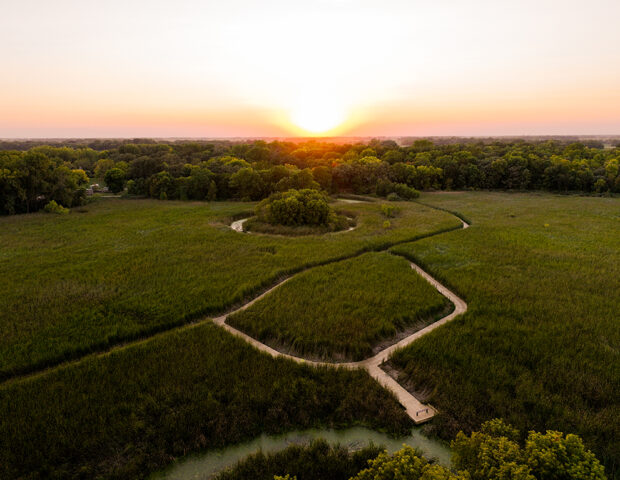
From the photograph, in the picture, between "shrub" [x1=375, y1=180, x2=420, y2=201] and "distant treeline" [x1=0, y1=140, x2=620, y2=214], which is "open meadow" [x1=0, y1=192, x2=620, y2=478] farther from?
"shrub" [x1=375, y1=180, x2=420, y2=201]

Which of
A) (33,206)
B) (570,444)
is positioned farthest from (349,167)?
(570,444)

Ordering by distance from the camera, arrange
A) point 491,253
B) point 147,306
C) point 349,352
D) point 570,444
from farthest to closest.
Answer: point 491,253 → point 147,306 → point 349,352 → point 570,444

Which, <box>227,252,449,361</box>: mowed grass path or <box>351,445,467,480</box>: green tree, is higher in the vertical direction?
<box>351,445,467,480</box>: green tree

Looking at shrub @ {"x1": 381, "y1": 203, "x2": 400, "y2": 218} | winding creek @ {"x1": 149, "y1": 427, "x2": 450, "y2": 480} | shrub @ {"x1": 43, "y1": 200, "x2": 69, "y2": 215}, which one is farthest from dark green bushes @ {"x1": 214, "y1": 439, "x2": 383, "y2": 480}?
shrub @ {"x1": 43, "y1": 200, "x2": 69, "y2": 215}

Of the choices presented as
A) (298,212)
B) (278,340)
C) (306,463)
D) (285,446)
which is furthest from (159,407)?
(298,212)

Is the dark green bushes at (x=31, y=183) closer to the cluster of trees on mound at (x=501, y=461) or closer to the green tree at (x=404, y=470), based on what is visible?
the cluster of trees on mound at (x=501, y=461)

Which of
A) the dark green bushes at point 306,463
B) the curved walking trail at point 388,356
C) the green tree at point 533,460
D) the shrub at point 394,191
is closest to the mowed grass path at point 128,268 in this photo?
the curved walking trail at point 388,356

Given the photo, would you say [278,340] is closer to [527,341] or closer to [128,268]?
[527,341]

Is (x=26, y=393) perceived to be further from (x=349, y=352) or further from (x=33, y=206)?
(x=33, y=206)
